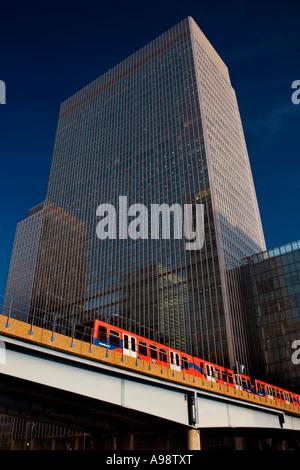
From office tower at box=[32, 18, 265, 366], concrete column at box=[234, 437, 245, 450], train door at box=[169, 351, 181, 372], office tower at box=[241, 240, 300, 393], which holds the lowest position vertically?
concrete column at box=[234, 437, 245, 450]

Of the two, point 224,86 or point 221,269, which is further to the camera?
point 224,86

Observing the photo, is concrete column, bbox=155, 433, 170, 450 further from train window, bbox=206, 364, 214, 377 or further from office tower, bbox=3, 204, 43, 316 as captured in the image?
office tower, bbox=3, 204, 43, 316

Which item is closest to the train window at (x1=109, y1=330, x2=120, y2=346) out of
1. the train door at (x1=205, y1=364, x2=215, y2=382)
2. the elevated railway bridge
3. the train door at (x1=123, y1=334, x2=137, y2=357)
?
the train door at (x1=123, y1=334, x2=137, y2=357)

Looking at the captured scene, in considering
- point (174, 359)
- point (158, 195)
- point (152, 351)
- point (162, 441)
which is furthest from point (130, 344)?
point (158, 195)

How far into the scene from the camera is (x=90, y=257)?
100 metres

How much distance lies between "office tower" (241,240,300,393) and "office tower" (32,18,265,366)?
3439 mm

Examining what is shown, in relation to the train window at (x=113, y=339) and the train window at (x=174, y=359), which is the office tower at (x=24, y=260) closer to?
the train window at (x=174, y=359)

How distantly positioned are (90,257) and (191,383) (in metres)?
75.7

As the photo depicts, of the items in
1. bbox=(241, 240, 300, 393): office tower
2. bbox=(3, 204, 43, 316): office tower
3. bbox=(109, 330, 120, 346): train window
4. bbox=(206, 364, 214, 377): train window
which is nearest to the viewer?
bbox=(109, 330, 120, 346): train window

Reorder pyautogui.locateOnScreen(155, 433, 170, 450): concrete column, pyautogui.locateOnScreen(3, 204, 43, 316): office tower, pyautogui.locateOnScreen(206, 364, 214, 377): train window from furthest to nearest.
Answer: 1. pyautogui.locateOnScreen(3, 204, 43, 316): office tower
2. pyautogui.locateOnScreen(206, 364, 214, 377): train window
3. pyautogui.locateOnScreen(155, 433, 170, 450): concrete column

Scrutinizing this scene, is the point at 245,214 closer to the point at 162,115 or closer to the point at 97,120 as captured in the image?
the point at 162,115

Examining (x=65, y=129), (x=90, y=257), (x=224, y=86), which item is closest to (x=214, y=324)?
(x=90, y=257)

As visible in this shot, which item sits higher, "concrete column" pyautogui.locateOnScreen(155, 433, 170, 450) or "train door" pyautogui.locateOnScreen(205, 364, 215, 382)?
"train door" pyautogui.locateOnScreen(205, 364, 215, 382)

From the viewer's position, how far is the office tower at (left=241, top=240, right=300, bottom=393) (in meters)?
68.9
